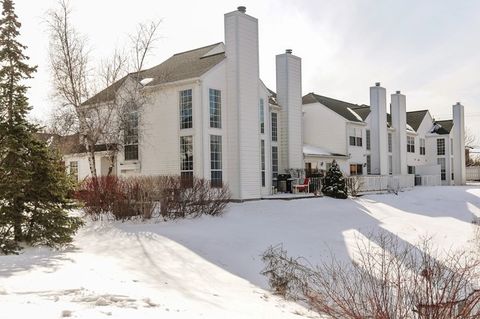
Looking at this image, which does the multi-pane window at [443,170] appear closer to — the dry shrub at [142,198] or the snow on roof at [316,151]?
the snow on roof at [316,151]

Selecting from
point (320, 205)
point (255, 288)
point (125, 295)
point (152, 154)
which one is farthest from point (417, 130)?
point (125, 295)

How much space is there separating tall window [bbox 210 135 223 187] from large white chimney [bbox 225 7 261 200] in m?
0.54

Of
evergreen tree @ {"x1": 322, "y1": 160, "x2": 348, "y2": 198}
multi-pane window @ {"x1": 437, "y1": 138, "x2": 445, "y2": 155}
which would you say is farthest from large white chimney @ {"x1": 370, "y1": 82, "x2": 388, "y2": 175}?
evergreen tree @ {"x1": 322, "y1": 160, "x2": 348, "y2": 198}

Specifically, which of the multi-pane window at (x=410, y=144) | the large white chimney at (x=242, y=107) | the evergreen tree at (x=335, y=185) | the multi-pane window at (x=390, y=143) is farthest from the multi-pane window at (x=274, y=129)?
the multi-pane window at (x=410, y=144)

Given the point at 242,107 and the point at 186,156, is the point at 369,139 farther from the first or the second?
the point at 186,156

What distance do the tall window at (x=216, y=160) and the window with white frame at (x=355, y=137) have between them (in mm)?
18279

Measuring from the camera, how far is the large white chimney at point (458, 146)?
49781 mm

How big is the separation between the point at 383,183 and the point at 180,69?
19.6 metres

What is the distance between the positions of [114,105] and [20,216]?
504 inches

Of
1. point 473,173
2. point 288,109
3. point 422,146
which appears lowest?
point 473,173

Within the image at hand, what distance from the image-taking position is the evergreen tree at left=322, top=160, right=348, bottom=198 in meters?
27.6

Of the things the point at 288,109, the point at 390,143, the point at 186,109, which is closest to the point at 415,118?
the point at 390,143

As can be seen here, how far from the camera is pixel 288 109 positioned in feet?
101

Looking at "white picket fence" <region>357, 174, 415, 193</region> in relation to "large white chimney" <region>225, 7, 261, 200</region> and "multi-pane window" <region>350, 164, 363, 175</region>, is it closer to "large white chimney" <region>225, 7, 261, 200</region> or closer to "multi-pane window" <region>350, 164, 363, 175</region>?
"multi-pane window" <region>350, 164, 363, 175</region>
